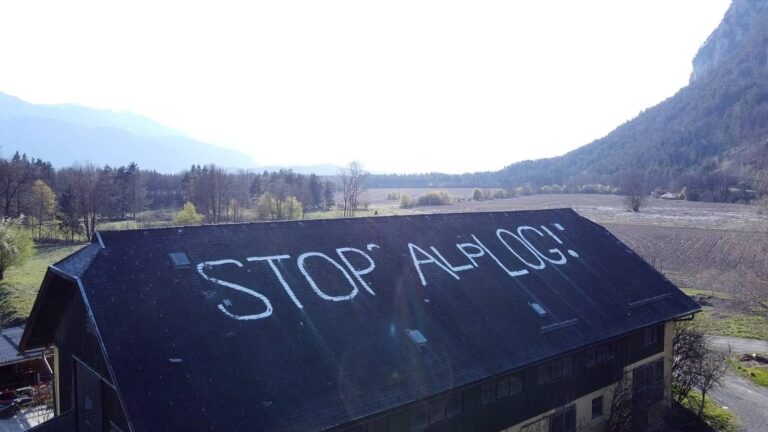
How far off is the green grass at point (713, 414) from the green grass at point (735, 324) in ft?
35.2

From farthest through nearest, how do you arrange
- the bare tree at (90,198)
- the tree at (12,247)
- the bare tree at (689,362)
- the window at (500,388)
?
1. the bare tree at (90,198)
2. the tree at (12,247)
3. the bare tree at (689,362)
4. the window at (500,388)

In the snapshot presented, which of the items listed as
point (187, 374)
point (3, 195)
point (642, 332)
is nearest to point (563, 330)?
point (642, 332)

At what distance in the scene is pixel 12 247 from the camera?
44812 mm

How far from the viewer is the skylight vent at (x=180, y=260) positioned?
14.0 meters

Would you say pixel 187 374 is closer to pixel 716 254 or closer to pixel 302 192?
pixel 716 254

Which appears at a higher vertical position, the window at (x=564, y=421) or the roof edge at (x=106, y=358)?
the roof edge at (x=106, y=358)

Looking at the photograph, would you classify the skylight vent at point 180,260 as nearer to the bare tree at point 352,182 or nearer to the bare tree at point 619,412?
the bare tree at point 619,412

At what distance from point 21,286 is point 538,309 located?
1659 inches

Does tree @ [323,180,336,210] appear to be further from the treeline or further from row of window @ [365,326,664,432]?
row of window @ [365,326,664,432]

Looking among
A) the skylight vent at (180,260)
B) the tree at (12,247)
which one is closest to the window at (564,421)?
the skylight vent at (180,260)

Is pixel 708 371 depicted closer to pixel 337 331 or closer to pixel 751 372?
pixel 751 372

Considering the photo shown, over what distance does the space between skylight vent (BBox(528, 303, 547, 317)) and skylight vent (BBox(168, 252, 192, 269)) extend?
11.6m

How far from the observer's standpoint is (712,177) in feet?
383

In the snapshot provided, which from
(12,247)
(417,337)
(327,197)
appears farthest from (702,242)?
(327,197)
